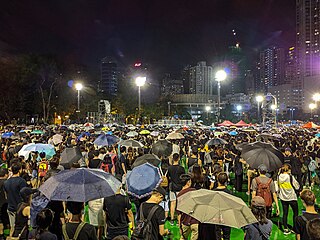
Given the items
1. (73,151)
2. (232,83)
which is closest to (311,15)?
(232,83)

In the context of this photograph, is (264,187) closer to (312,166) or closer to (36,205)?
(36,205)

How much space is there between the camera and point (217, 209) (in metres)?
4.08

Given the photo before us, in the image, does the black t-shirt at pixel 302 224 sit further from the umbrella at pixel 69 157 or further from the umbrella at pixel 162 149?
the umbrella at pixel 162 149

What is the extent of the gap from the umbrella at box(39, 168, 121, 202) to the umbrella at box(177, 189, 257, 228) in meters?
1.29

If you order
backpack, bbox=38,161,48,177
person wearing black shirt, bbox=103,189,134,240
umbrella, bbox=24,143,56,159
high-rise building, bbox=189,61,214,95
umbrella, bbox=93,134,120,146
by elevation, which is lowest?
person wearing black shirt, bbox=103,189,134,240

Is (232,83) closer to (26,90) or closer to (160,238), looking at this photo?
(26,90)

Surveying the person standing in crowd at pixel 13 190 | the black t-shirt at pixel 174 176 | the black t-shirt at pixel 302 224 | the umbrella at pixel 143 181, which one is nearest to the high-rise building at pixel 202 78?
the black t-shirt at pixel 174 176

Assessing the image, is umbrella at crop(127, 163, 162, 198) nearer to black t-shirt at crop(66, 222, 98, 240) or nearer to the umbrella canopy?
black t-shirt at crop(66, 222, 98, 240)

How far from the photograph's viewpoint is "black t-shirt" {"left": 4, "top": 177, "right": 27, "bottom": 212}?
668cm

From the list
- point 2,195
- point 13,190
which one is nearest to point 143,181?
point 13,190

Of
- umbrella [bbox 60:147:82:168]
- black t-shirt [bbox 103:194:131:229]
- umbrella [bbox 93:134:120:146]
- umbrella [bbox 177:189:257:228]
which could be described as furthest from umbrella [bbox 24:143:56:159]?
umbrella [bbox 177:189:257:228]

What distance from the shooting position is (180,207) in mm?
4352

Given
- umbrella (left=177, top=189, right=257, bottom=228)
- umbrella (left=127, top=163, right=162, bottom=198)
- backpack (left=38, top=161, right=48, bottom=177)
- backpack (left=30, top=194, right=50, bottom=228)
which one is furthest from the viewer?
backpack (left=38, top=161, right=48, bottom=177)

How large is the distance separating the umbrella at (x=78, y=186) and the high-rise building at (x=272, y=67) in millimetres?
179339
